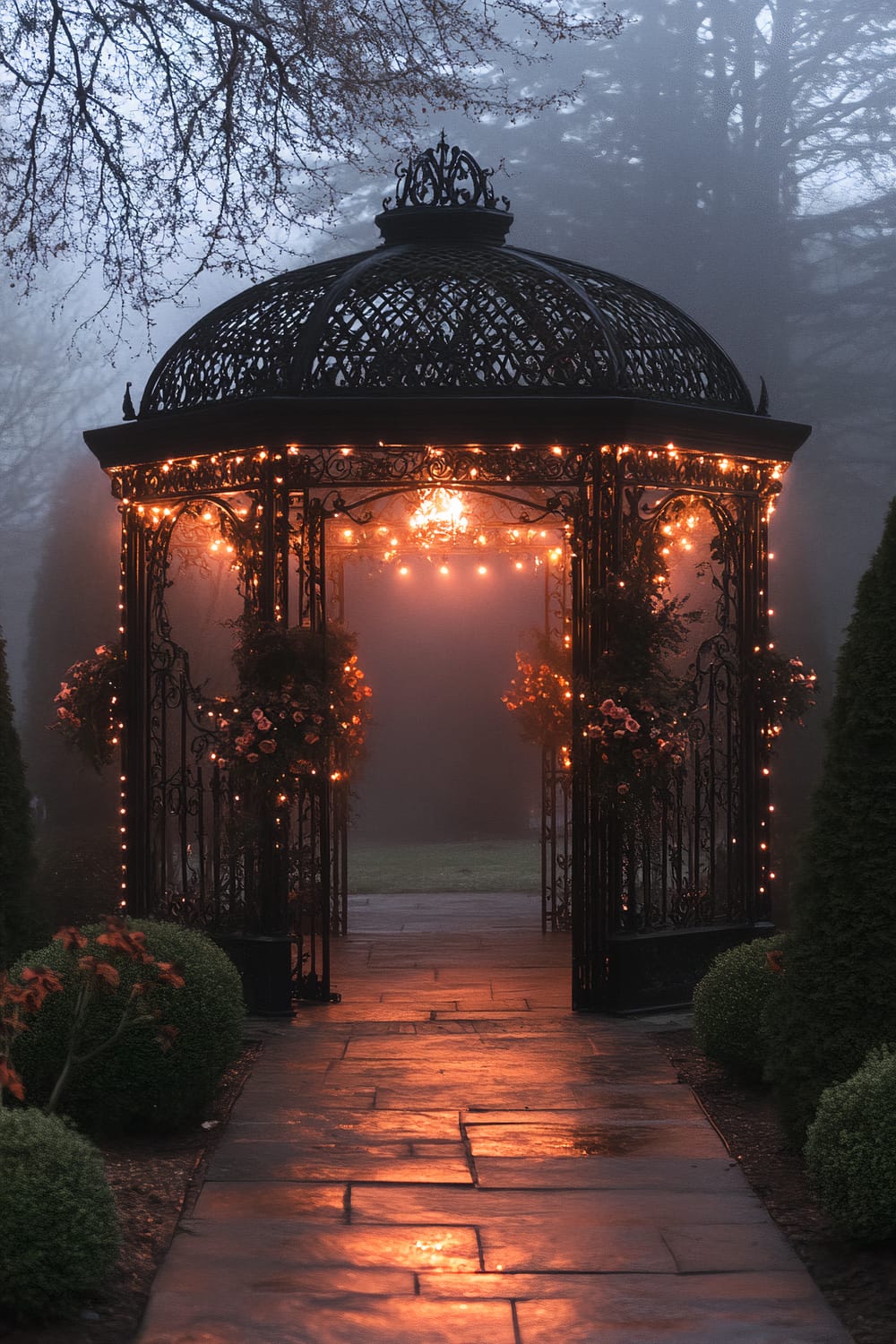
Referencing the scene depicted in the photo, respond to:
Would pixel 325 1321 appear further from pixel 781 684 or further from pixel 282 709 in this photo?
pixel 781 684

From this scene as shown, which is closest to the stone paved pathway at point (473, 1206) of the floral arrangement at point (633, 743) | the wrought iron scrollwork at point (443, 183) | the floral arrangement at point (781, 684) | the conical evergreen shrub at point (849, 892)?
the conical evergreen shrub at point (849, 892)

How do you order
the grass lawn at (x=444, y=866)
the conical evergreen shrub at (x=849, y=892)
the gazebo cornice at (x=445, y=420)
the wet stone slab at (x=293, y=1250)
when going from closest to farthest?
the wet stone slab at (x=293, y=1250) → the conical evergreen shrub at (x=849, y=892) → the gazebo cornice at (x=445, y=420) → the grass lawn at (x=444, y=866)

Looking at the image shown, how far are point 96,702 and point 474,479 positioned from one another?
7.95 feet

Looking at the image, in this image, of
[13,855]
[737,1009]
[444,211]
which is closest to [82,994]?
[13,855]

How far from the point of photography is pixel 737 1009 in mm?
5785

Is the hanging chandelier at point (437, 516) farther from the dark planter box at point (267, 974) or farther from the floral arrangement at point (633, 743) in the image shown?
the dark planter box at point (267, 974)

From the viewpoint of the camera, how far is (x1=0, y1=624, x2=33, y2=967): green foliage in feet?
18.4

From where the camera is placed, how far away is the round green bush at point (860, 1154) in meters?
3.95

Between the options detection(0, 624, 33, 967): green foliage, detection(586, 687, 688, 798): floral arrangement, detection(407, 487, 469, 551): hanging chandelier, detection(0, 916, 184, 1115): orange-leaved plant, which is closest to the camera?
detection(0, 916, 184, 1115): orange-leaved plant

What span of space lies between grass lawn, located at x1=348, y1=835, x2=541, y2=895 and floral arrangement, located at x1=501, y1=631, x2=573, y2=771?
2.92 meters

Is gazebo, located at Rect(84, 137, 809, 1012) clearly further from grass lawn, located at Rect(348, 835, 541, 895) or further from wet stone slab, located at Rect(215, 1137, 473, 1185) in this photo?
grass lawn, located at Rect(348, 835, 541, 895)

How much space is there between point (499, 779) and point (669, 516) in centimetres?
930

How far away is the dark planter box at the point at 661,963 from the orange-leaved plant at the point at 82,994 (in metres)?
2.84

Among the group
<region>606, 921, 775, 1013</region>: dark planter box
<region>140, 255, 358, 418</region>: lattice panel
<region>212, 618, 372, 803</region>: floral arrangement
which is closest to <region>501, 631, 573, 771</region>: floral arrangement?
<region>606, 921, 775, 1013</region>: dark planter box
